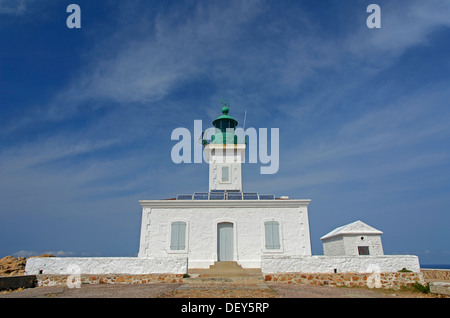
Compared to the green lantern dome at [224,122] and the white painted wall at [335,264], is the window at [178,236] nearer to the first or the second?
the white painted wall at [335,264]

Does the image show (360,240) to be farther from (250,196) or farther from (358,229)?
(250,196)

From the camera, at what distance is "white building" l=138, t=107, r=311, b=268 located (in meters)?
13.8

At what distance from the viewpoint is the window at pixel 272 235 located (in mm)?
13906

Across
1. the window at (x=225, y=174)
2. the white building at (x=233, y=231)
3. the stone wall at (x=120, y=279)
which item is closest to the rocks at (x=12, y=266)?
the stone wall at (x=120, y=279)

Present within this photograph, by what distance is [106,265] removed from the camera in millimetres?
10438

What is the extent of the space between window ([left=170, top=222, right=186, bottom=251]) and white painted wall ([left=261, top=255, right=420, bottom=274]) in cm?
519

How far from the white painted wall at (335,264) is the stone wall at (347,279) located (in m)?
0.17

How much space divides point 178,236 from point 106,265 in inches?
162

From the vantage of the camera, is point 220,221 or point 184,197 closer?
point 220,221

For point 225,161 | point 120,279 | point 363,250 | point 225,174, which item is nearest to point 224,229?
point 225,174
